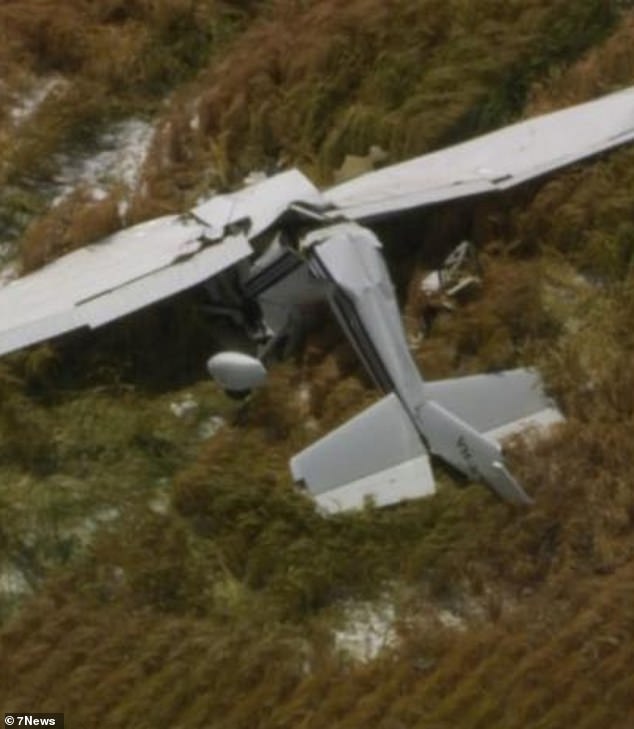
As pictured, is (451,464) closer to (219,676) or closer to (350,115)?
(219,676)

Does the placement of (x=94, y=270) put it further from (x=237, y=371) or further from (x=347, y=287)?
(x=347, y=287)

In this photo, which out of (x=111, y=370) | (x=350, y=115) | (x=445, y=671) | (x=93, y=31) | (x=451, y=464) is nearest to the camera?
(x=445, y=671)

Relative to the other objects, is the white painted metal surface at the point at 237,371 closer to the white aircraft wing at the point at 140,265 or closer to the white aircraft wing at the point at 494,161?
the white aircraft wing at the point at 140,265

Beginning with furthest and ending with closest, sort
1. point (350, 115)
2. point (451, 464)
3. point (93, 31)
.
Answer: point (93, 31), point (350, 115), point (451, 464)

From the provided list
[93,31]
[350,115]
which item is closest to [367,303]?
[350,115]

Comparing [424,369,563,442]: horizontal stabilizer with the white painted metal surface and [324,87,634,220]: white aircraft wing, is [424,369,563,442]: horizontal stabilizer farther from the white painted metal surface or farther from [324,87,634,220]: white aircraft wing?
[324,87,634,220]: white aircraft wing

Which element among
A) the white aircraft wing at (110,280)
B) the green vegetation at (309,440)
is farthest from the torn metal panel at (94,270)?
the green vegetation at (309,440)
